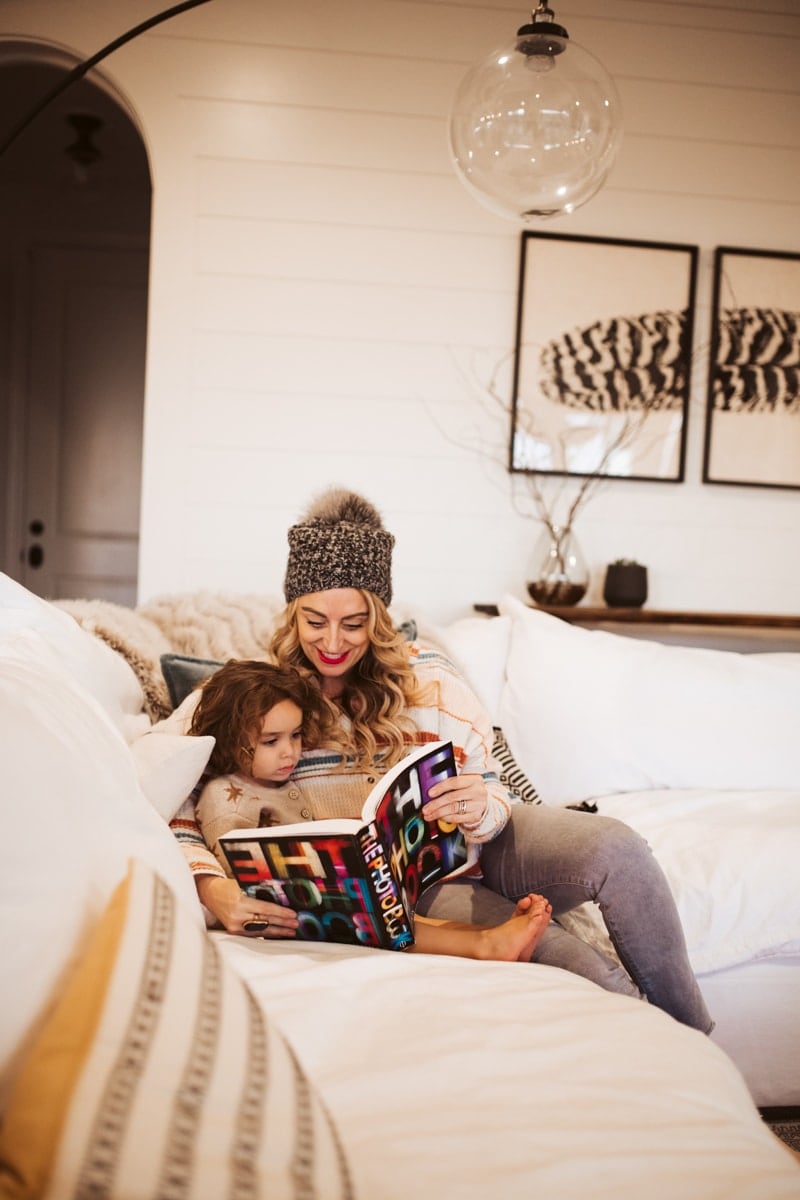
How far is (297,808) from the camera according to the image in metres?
1.70

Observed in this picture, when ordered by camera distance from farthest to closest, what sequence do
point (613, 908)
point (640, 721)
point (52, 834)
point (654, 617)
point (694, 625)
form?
point (694, 625)
point (654, 617)
point (640, 721)
point (613, 908)
point (52, 834)

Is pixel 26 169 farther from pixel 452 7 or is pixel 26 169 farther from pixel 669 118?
pixel 669 118

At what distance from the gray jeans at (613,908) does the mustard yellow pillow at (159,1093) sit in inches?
34.1

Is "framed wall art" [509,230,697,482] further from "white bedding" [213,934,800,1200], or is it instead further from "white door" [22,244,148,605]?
"white door" [22,244,148,605]

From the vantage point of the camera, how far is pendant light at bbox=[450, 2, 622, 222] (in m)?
1.83

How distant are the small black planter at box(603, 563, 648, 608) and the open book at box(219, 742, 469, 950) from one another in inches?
68.7

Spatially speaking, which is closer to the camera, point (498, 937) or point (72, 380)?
point (498, 937)

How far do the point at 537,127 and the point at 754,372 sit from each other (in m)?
1.69

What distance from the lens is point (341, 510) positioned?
1.96 meters

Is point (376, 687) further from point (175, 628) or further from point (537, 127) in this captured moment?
point (537, 127)

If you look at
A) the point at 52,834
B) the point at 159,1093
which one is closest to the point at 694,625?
the point at 52,834

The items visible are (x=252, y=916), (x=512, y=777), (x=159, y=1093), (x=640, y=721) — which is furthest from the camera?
(x=640, y=721)

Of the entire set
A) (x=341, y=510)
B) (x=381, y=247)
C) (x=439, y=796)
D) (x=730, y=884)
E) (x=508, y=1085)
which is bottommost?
(x=730, y=884)

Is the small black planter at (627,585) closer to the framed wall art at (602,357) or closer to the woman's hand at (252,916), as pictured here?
the framed wall art at (602,357)
